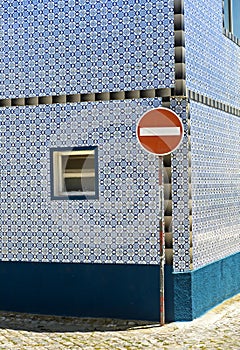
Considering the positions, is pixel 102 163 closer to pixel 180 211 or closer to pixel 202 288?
pixel 180 211

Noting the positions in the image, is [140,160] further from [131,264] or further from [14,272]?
[14,272]

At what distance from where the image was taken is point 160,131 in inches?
335

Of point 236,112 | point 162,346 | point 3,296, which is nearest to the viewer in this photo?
point 162,346

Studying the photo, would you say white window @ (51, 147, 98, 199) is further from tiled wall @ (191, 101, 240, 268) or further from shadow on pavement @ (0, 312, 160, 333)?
shadow on pavement @ (0, 312, 160, 333)

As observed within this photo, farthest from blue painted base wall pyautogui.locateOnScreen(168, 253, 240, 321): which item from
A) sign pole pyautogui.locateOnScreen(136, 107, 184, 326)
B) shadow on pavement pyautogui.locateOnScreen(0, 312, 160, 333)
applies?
sign pole pyautogui.locateOnScreen(136, 107, 184, 326)

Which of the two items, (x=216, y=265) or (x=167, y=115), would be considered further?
(x=216, y=265)

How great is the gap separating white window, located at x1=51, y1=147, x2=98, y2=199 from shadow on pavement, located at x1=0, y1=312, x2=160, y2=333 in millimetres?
1570

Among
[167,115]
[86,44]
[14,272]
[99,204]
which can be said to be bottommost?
[14,272]

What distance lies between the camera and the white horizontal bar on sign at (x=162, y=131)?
27.8 ft

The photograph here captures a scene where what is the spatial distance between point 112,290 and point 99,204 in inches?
43.4

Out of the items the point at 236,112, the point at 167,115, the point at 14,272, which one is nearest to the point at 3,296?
the point at 14,272

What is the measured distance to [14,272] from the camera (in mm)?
9609

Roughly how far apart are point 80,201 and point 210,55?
2838 mm

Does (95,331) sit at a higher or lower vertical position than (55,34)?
lower
